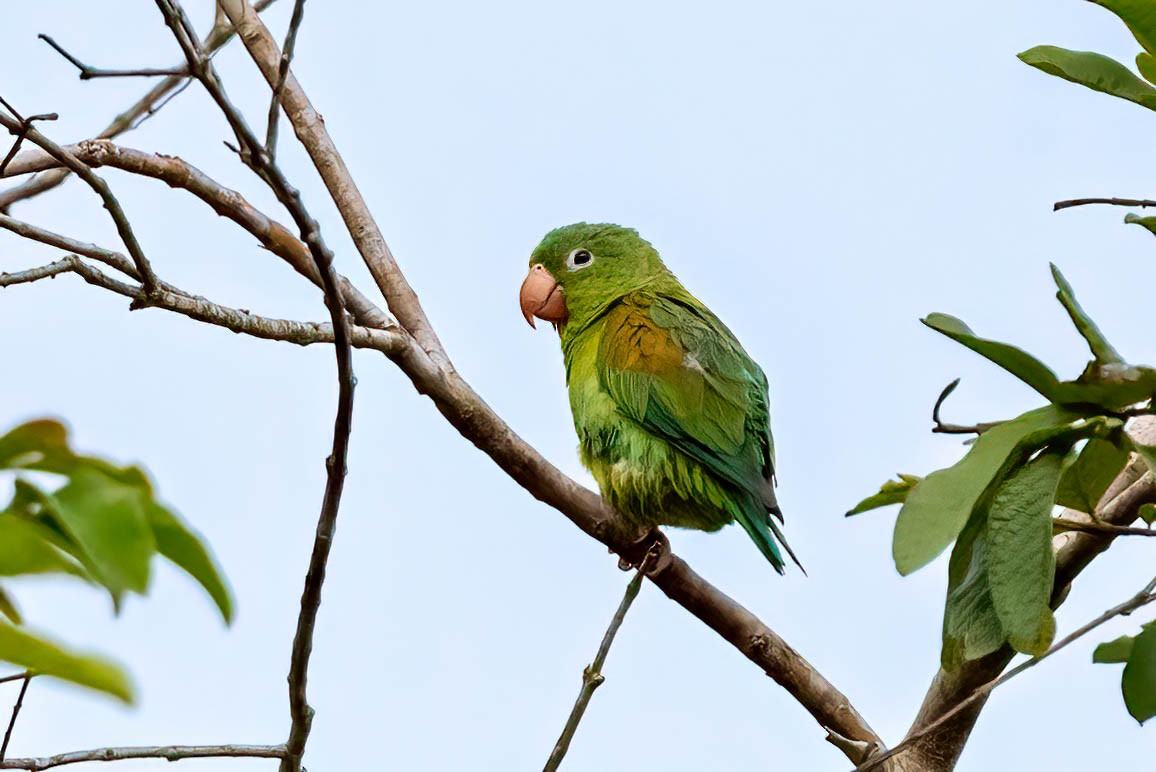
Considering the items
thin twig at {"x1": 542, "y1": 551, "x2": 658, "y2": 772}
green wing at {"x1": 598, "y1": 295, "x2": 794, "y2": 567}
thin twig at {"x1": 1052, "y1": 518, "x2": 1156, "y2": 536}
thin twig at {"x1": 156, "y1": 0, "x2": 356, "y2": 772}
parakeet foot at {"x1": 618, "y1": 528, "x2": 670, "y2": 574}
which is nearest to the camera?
thin twig at {"x1": 156, "y1": 0, "x2": 356, "y2": 772}

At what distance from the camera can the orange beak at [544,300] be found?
10.3ft

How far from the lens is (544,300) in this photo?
3.15m

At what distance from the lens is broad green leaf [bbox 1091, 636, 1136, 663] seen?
1.28m

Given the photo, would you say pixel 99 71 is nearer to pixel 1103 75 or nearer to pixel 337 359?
pixel 337 359

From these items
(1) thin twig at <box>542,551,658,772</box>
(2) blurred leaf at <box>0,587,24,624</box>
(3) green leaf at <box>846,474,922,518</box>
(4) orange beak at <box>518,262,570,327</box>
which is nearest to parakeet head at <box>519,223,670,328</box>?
(4) orange beak at <box>518,262,570,327</box>

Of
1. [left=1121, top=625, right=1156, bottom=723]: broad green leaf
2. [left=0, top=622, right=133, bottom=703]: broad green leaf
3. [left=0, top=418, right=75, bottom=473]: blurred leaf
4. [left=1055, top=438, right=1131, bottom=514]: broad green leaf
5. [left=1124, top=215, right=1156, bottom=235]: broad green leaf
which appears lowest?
[left=0, top=622, right=133, bottom=703]: broad green leaf

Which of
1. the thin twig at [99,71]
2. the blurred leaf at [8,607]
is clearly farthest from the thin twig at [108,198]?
the blurred leaf at [8,607]

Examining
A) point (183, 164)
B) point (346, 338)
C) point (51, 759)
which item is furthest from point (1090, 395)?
point (183, 164)

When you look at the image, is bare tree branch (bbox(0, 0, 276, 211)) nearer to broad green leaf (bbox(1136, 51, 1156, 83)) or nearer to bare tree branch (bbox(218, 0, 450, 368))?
bare tree branch (bbox(218, 0, 450, 368))

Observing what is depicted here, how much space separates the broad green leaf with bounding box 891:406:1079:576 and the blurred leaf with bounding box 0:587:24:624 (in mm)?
772

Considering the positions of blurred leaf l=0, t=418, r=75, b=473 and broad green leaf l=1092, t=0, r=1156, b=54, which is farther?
broad green leaf l=1092, t=0, r=1156, b=54

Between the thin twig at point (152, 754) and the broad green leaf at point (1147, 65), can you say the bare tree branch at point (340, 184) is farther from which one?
the broad green leaf at point (1147, 65)

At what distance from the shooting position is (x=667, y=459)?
99.1 inches

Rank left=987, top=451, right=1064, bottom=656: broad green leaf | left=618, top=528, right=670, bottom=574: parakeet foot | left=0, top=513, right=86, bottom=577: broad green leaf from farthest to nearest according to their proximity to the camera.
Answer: left=618, top=528, right=670, bottom=574: parakeet foot
left=987, top=451, right=1064, bottom=656: broad green leaf
left=0, top=513, right=86, bottom=577: broad green leaf
